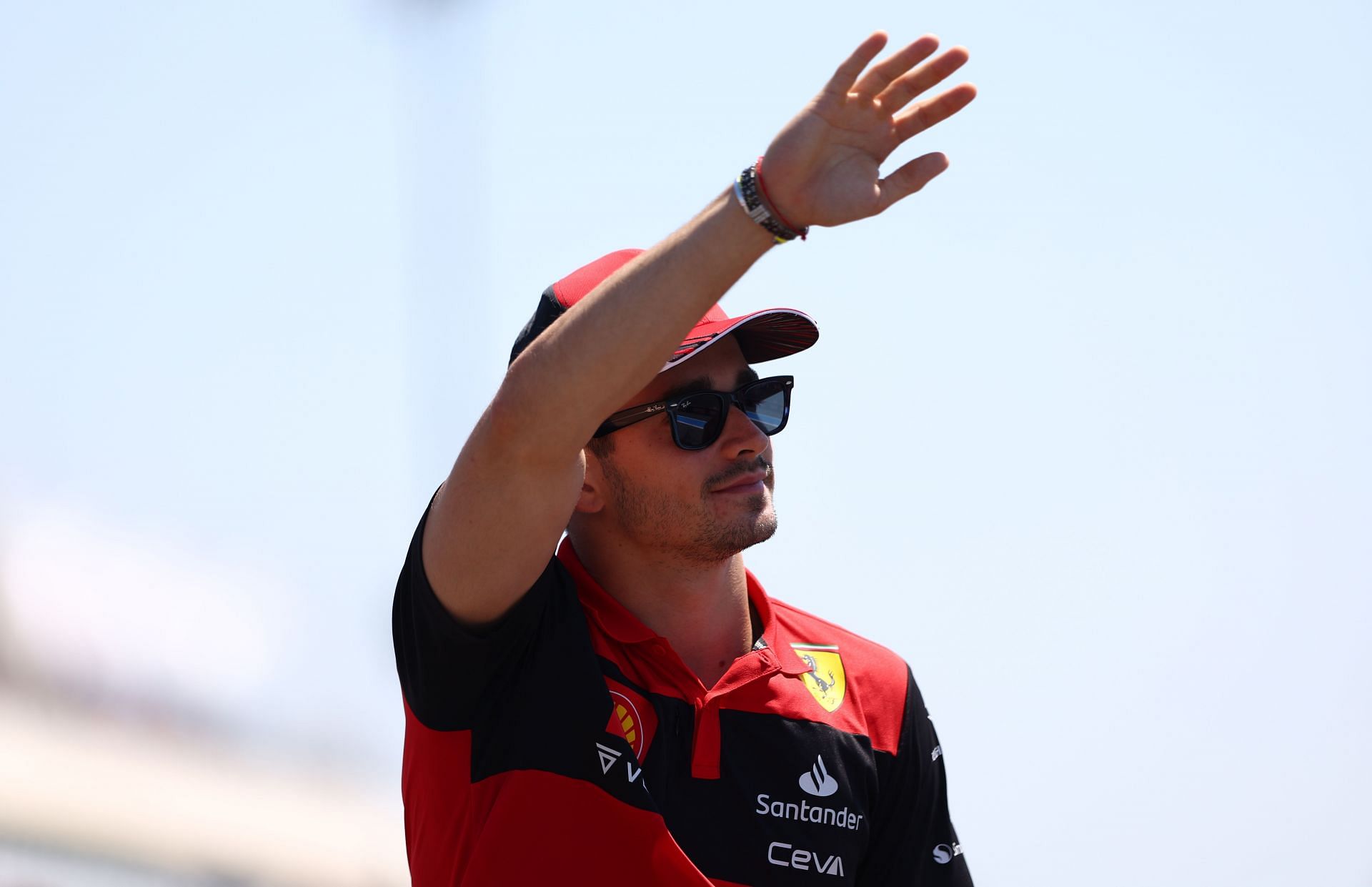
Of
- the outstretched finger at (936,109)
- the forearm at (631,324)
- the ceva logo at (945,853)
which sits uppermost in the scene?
the outstretched finger at (936,109)

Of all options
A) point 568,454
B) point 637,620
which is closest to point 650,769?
point 637,620

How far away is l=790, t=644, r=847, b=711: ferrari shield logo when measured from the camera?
3098 mm

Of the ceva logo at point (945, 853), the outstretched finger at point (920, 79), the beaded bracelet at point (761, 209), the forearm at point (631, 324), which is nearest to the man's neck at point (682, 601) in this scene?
the ceva logo at point (945, 853)

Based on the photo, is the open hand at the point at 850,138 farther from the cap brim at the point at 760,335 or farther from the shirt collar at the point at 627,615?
the shirt collar at the point at 627,615

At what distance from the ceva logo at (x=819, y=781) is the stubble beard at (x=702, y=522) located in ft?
1.62

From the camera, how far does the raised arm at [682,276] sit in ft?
7.20

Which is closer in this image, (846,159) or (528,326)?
(846,159)

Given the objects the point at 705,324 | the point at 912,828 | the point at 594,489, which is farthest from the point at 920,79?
the point at 912,828

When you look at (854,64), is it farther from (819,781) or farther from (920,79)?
(819,781)

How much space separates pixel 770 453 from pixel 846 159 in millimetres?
1004

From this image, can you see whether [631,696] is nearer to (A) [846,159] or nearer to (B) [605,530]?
(B) [605,530]

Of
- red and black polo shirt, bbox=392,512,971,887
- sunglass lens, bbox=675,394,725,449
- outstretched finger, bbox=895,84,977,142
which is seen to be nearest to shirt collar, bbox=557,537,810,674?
red and black polo shirt, bbox=392,512,971,887

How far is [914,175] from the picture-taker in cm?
232

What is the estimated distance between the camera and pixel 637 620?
2.99 meters
